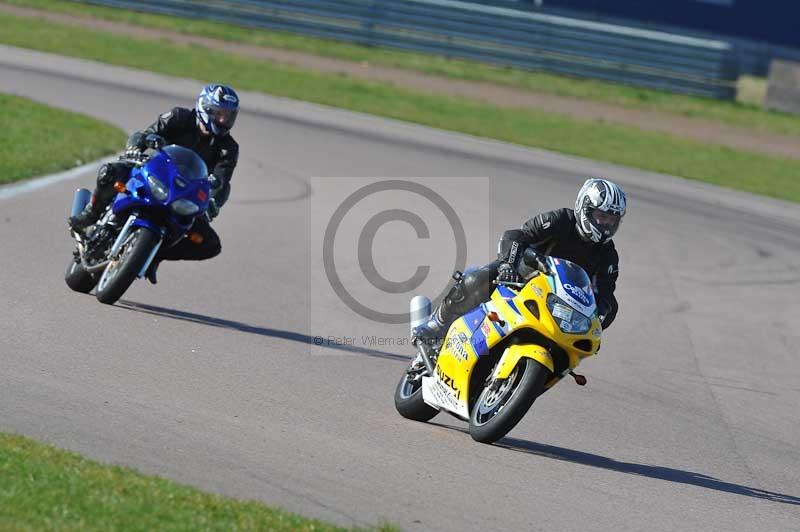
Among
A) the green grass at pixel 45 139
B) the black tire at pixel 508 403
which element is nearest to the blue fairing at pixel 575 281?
the black tire at pixel 508 403

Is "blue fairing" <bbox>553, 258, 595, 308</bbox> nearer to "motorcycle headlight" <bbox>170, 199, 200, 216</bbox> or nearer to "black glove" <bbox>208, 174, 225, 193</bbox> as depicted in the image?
"motorcycle headlight" <bbox>170, 199, 200, 216</bbox>

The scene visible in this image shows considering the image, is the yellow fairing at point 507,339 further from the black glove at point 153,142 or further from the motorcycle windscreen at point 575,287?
the black glove at point 153,142

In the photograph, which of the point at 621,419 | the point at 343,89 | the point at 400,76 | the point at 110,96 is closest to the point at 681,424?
the point at 621,419

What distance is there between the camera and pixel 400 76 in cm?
2922

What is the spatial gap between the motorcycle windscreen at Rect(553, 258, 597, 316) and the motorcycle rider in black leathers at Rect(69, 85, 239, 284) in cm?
363

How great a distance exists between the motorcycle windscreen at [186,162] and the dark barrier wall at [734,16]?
3128 centimetres

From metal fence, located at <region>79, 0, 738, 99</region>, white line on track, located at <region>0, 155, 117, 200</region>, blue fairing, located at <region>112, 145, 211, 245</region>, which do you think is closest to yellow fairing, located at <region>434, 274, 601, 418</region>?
blue fairing, located at <region>112, 145, 211, 245</region>

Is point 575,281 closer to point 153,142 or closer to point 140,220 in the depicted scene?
point 140,220

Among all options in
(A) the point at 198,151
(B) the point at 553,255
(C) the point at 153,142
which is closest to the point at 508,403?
(B) the point at 553,255

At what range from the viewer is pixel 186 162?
998 centimetres

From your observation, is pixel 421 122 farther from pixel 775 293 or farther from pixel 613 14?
pixel 613 14

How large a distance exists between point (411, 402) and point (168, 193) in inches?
107

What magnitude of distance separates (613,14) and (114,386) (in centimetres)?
3503

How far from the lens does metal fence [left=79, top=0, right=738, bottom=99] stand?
2998 centimetres
